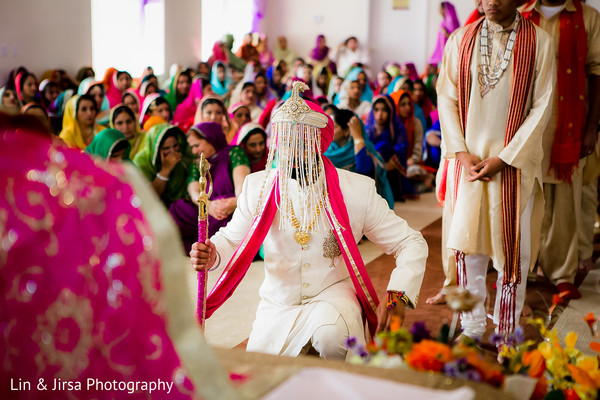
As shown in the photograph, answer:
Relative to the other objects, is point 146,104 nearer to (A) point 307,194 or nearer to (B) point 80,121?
(B) point 80,121

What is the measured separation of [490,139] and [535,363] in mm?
1460

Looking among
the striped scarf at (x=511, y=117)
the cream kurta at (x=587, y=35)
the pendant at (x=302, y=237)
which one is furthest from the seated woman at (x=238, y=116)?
the pendant at (x=302, y=237)

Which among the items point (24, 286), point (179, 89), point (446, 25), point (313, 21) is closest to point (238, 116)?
point (179, 89)

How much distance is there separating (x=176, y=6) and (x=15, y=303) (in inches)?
417

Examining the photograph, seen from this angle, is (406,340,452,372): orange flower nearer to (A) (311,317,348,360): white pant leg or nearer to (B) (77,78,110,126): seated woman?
(A) (311,317,348,360): white pant leg

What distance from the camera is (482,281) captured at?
8.68 feet

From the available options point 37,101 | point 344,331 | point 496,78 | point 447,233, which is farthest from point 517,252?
point 37,101

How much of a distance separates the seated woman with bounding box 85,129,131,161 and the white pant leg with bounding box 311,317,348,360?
310 cm

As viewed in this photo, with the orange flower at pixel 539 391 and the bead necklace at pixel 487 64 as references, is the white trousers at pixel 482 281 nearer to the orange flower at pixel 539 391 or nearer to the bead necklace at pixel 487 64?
the bead necklace at pixel 487 64

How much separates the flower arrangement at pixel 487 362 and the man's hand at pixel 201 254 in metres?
0.79

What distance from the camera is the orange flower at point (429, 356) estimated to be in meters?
1.08

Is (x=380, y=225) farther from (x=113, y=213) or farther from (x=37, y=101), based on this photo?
(x=37, y=101)

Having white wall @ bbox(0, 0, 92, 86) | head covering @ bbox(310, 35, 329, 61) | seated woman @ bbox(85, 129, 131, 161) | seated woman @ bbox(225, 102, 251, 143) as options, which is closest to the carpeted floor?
seated woman @ bbox(85, 129, 131, 161)

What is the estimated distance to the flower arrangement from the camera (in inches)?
42.1
